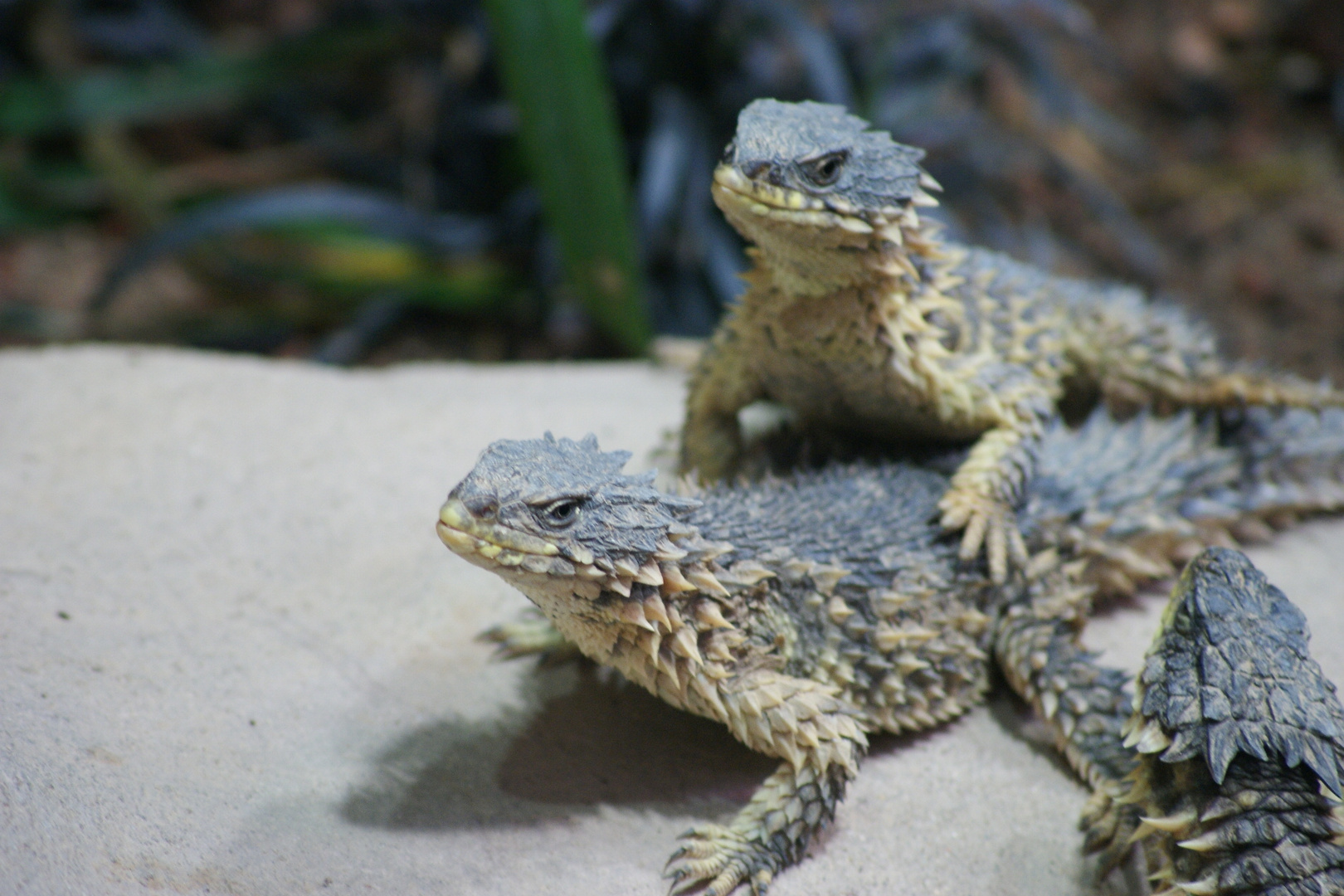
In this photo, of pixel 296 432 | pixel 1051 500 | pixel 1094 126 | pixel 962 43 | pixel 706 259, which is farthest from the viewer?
pixel 1094 126

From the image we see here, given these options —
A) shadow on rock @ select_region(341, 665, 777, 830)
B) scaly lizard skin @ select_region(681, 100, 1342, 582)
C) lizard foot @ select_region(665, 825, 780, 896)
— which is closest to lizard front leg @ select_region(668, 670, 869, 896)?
lizard foot @ select_region(665, 825, 780, 896)

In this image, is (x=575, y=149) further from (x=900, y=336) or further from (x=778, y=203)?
(x=778, y=203)

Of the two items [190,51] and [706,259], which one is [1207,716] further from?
[190,51]

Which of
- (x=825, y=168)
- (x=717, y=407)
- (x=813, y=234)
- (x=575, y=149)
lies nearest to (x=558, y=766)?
(x=717, y=407)

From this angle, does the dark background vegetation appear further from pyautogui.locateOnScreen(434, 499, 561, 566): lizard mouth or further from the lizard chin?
pyautogui.locateOnScreen(434, 499, 561, 566): lizard mouth

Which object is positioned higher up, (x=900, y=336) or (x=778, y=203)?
(x=778, y=203)

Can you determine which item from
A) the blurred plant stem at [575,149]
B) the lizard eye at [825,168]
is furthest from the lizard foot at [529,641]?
the blurred plant stem at [575,149]

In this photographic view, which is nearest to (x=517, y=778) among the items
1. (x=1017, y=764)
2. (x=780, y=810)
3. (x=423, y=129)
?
(x=780, y=810)

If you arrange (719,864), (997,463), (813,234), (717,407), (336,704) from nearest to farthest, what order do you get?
(719,864) → (813,234) → (336,704) → (997,463) → (717,407)
